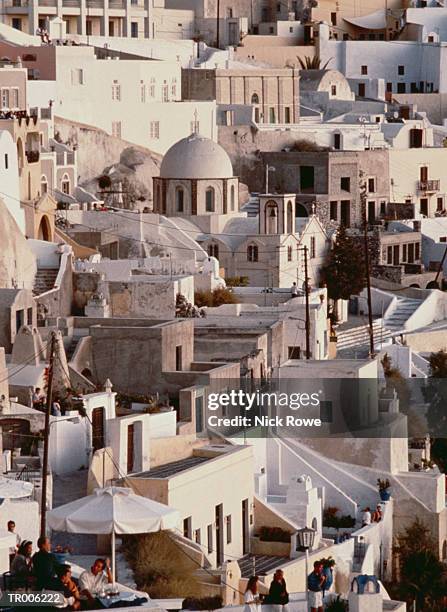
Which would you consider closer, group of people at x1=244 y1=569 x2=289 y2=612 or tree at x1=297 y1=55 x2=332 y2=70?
group of people at x1=244 y1=569 x2=289 y2=612

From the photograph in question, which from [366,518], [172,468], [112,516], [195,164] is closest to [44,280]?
[366,518]

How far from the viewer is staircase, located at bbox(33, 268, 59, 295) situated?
124ft

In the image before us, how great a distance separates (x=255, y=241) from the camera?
161ft

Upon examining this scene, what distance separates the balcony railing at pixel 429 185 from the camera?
6188cm

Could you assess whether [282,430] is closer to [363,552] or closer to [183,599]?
[363,552]

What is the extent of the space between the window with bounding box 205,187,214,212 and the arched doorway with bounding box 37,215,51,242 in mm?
8061

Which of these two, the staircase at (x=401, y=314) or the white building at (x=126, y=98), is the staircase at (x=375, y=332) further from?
the white building at (x=126, y=98)

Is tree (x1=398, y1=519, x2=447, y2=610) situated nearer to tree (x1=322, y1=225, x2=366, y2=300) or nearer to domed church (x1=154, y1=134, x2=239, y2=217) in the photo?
tree (x1=322, y1=225, x2=366, y2=300)

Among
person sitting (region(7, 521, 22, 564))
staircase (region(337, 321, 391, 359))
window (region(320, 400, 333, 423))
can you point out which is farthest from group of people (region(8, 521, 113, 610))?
staircase (region(337, 321, 391, 359))

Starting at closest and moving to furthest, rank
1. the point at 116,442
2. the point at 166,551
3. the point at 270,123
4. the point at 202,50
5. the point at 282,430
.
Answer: the point at 166,551, the point at 116,442, the point at 282,430, the point at 270,123, the point at 202,50

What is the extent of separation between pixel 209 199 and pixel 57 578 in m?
31.1

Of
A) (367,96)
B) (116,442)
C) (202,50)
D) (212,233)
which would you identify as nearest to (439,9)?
(367,96)

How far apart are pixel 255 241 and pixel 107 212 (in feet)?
11.1

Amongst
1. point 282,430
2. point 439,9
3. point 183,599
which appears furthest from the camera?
point 439,9
